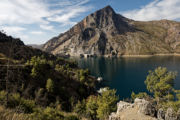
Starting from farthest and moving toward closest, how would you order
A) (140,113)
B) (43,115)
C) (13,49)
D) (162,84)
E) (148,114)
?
(162,84) < (140,113) < (148,114) < (43,115) < (13,49)

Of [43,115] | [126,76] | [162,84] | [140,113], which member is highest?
[43,115]

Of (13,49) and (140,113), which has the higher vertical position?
(13,49)

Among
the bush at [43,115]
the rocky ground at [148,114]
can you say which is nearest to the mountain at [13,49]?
the bush at [43,115]

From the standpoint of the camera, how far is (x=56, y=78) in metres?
56.2

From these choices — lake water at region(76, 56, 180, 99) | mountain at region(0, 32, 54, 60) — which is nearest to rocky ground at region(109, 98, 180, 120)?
mountain at region(0, 32, 54, 60)

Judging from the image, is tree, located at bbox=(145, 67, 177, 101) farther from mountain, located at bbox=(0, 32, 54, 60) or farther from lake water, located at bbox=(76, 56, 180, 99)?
mountain, located at bbox=(0, 32, 54, 60)

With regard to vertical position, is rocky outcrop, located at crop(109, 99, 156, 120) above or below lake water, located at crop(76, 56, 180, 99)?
above

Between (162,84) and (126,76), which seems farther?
(126,76)

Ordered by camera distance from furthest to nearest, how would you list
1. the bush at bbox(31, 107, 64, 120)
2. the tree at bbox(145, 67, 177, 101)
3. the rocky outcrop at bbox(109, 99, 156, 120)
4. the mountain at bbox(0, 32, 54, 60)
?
the tree at bbox(145, 67, 177, 101), the rocky outcrop at bbox(109, 99, 156, 120), the bush at bbox(31, 107, 64, 120), the mountain at bbox(0, 32, 54, 60)

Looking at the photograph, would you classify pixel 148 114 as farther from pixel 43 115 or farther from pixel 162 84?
pixel 162 84

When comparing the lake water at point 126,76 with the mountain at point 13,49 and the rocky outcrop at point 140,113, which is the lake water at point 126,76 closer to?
the rocky outcrop at point 140,113

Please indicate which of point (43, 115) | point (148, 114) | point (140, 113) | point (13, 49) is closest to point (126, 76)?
point (140, 113)

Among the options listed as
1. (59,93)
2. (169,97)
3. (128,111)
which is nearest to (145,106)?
(128,111)

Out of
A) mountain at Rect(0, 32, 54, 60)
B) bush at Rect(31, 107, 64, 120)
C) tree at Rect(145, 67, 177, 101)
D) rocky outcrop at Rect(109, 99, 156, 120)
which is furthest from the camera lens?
tree at Rect(145, 67, 177, 101)
